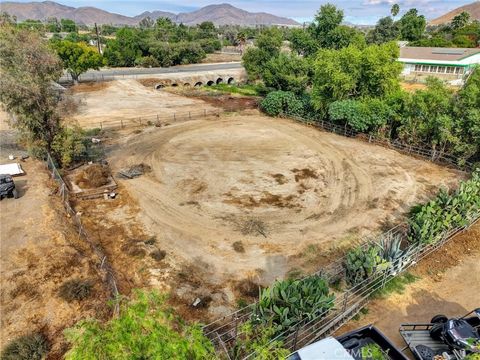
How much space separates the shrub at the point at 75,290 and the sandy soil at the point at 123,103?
23.6m

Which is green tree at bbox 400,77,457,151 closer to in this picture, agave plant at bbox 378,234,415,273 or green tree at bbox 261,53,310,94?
agave plant at bbox 378,234,415,273

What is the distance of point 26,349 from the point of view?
1015 cm

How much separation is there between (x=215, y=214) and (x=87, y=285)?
301 inches

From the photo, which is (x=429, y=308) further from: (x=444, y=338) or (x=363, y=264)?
(x=363, y=264)

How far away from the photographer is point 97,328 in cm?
499

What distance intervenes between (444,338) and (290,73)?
3335 centimetres

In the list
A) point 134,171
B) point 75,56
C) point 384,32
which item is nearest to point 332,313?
point 134,171

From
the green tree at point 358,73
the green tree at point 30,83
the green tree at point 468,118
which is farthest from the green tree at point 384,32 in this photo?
the green tree at point 30,83

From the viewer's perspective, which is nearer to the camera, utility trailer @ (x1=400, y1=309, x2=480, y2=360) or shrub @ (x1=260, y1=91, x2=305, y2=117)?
utility trailer @ (x1=400, y1=309, x2=480, y2=360)

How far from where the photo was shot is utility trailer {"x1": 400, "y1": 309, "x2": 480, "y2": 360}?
977cm

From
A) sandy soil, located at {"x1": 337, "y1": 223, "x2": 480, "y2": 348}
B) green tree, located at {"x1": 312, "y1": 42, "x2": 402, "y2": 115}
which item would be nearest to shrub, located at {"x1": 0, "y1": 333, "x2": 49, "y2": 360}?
sandy soil, located at {"x1": 337, "y1": 223, "x2": 480, "y2": 348}

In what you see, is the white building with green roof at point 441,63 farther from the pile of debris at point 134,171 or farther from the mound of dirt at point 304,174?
the pile of debris at point 134,171

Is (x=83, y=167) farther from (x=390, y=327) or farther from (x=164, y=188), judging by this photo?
(x=390, y=327)

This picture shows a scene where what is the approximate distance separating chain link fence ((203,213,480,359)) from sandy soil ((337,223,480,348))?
379mm
